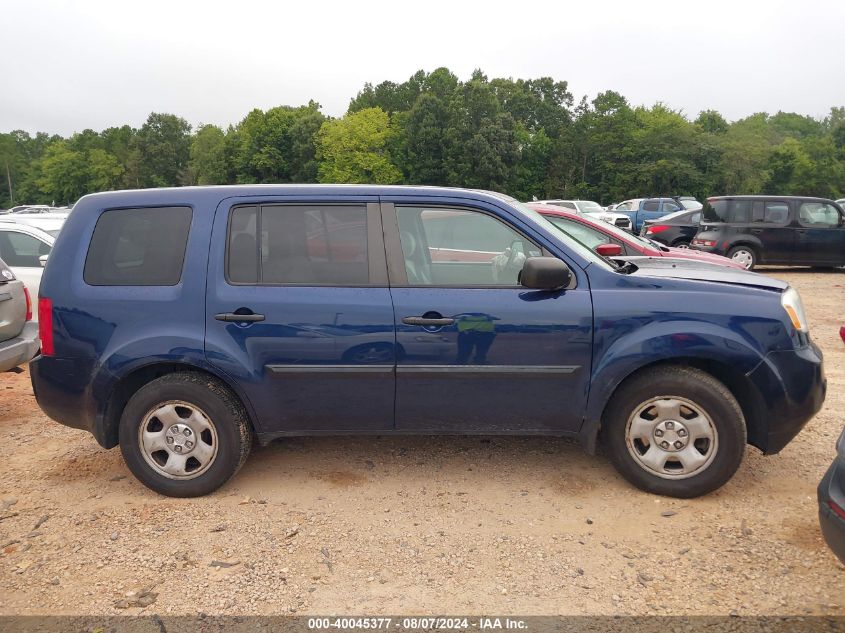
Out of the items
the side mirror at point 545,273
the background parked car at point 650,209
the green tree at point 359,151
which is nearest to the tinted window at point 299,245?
the side mirror at point 545,273

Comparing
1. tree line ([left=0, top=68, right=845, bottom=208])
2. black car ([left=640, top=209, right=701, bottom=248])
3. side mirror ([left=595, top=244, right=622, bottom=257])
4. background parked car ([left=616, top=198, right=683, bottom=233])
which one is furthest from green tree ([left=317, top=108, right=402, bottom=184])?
side mirror ([left=595, top=244, right=622, bottom=257])

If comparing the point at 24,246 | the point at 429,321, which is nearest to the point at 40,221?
the point at 24,246

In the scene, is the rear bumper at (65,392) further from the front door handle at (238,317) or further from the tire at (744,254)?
the tire at (744,254)

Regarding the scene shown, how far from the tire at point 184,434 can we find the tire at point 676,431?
2220 millimetres

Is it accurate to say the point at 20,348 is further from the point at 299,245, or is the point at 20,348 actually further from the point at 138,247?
the point at 299,245

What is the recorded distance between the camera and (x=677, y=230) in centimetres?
1541

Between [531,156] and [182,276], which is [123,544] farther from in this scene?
[531,156]

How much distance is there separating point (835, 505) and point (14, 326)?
578 centimetres

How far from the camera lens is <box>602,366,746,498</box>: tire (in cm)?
341

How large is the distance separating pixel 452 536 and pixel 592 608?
83 centimetres

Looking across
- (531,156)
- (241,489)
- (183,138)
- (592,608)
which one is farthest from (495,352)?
(183,138)

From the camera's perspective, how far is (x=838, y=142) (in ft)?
235

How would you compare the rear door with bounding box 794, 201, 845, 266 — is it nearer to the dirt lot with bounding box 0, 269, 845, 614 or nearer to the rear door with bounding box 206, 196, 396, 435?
the dirt lot with bounding box 0, 269, 845, 614

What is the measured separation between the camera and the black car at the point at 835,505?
230cm
